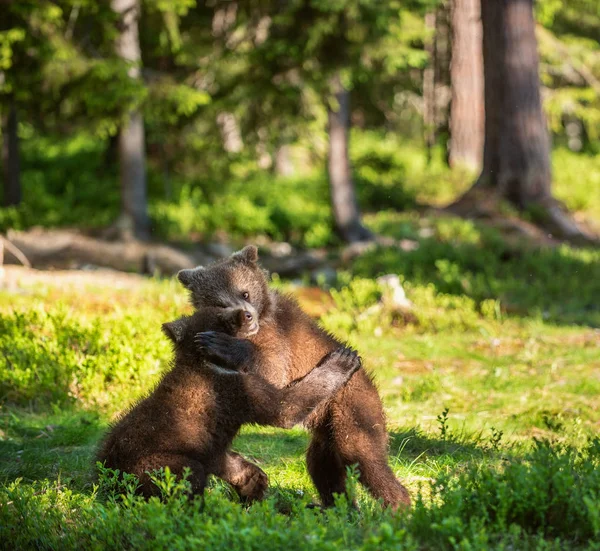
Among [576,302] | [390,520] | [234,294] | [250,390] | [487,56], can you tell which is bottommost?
[576,302]

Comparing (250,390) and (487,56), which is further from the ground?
(487,56)

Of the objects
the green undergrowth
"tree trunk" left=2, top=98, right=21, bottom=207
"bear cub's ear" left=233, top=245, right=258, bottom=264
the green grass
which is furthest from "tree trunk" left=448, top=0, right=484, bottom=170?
"bear cub's ear" left=233, top=245, right=258, bottom=264

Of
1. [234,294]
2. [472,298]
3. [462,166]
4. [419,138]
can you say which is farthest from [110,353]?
[419,138]

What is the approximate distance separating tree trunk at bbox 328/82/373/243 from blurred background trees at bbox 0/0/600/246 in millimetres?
27

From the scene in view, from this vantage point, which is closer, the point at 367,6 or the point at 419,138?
the point at 367,6

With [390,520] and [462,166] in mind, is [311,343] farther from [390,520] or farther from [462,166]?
[462,166]

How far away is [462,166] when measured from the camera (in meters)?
23.1

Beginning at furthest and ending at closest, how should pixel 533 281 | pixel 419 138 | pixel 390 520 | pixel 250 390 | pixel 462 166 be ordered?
pixel 419 138 < pixel 462 166 < pixel 533 281 < pixel 250 390 < pixel 390 520

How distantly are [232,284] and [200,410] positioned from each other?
1.16 meters

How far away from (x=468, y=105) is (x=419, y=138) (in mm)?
10668

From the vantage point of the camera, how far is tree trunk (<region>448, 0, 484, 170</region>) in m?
23.5

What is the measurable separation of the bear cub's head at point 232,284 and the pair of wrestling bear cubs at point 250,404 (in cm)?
1

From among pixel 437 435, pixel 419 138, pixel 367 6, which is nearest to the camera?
pixel 437 435

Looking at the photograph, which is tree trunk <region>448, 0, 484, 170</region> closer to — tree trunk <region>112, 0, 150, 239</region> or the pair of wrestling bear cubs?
tree trunk <region>112, 0, 150, 239</region>
